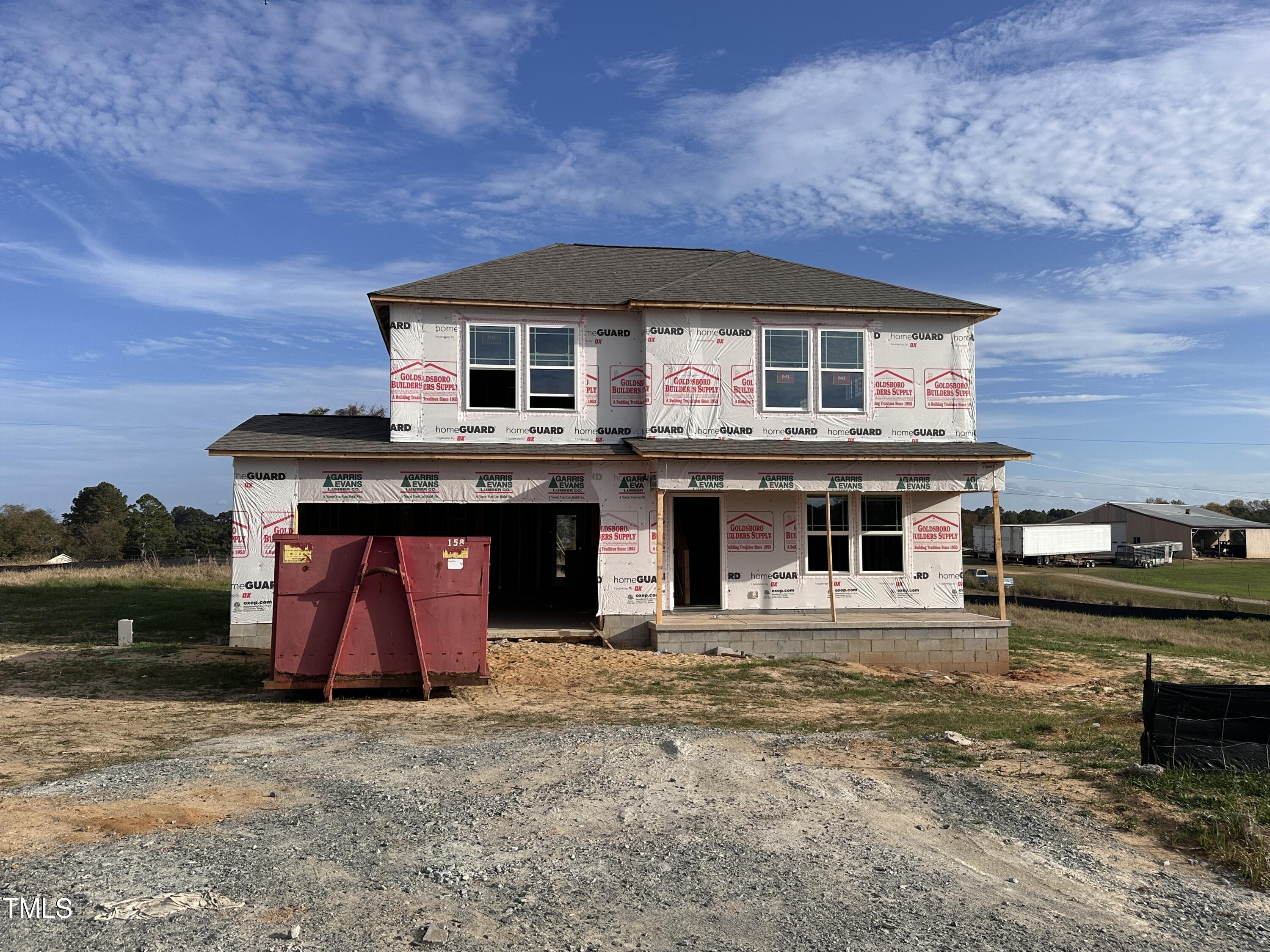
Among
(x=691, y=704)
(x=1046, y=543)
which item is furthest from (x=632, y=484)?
(x=1046, y=543)

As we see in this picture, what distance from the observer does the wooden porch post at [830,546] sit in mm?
16391

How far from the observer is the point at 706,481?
52.2ft

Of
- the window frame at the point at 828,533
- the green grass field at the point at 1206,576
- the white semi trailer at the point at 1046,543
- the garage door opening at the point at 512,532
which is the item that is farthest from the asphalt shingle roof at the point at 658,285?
the white semi trailer at the point at 1046,543

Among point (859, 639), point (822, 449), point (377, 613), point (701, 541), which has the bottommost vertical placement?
point (859, 639)

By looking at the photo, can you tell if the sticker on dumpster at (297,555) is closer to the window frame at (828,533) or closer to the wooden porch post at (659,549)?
the wooden porch post at (659,549)

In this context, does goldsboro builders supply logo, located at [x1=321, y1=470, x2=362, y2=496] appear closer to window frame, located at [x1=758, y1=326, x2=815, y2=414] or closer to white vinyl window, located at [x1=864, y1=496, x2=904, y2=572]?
window frame, located at [x1=758, y1=326, x2=815, y2=414]

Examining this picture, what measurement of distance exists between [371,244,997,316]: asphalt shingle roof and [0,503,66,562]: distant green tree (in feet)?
165

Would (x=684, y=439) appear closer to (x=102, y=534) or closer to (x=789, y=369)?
(x=789, y=369)

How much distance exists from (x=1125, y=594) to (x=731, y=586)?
2955cm

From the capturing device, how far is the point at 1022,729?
977cm

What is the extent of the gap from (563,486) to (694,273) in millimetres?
5995

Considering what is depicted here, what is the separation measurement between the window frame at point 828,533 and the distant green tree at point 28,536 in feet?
178

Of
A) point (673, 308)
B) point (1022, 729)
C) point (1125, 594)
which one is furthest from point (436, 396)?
point (1125, 594)

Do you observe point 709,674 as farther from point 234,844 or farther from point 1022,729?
point 234,844
